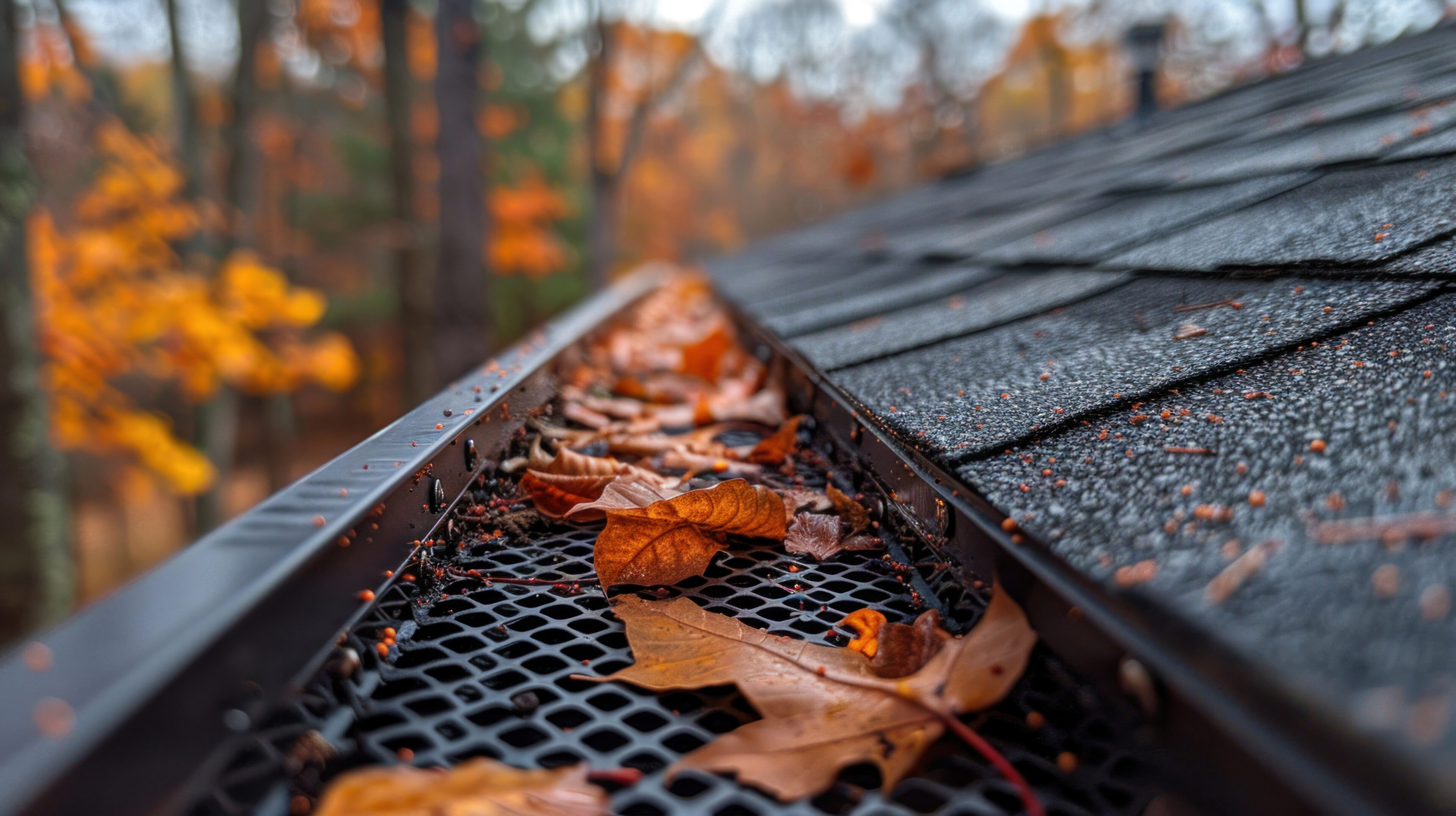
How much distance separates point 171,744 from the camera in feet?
1.42

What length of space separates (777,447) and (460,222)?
621 cm

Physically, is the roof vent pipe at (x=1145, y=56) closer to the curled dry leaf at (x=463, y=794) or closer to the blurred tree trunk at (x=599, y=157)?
the curled dry leaf at (x=463, y=794)

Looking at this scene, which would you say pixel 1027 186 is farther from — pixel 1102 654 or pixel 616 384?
pixel 1102 654

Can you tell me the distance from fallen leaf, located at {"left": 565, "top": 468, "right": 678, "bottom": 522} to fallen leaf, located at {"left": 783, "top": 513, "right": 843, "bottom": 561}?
0.57 feet

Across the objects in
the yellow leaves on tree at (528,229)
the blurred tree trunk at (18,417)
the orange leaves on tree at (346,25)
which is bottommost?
the blurred tree trunk at (18,417)

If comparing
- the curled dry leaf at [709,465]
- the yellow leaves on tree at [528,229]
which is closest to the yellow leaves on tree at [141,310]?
the curled dry leaf at [709,465]

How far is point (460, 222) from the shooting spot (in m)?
6.83

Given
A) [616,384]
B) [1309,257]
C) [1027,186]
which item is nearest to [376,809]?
[1309,257]

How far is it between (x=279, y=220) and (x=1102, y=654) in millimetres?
22871

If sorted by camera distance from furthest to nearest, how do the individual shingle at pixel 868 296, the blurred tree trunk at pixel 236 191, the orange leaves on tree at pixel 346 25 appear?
1. the orange leaves on tree at pixel 346 25
2. the blurred tree trunk at pixel 236 191
3. the individual shingle at pixel 868 296

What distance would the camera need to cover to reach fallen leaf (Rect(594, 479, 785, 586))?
919 mm

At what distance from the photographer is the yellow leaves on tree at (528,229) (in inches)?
648

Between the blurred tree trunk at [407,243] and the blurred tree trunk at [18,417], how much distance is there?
→ 157 inches

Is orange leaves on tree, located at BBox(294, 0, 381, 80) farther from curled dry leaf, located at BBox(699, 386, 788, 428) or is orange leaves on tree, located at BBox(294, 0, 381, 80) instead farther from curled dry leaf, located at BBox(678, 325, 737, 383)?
curled dry leaf, located at BBox(699, 386, 788, 428)
